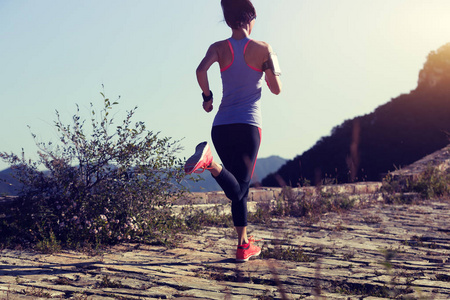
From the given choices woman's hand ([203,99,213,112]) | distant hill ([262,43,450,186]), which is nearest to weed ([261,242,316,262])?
woman's hand ([203,99,213,112])

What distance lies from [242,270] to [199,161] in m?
1.09

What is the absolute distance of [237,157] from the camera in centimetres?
398

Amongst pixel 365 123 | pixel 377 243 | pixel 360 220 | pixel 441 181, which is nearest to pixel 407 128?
pixel 365 123

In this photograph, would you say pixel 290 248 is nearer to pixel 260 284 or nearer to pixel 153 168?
pixel 260 284

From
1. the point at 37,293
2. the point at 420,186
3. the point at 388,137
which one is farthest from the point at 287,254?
the point at 388,137

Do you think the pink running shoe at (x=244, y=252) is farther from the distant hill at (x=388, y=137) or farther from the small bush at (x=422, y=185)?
the distant hill at (x=388, y=137)

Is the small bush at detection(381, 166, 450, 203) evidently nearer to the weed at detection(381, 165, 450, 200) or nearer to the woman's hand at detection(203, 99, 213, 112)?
the weed at detection(381, 165, 450, 200)

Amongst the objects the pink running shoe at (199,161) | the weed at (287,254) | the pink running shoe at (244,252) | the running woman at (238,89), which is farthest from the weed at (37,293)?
the weed at (287,254)

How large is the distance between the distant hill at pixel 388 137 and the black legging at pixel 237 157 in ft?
41.1

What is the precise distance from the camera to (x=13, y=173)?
5359mm

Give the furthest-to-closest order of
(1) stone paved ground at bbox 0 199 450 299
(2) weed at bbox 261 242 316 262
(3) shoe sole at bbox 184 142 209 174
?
(2) weed at bbox 261 242 316 262 < (3) shoe sole at bbox 184 142 209 174 < (1) stone paved ground at bbox 0 199 450 299

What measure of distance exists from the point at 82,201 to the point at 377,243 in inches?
138

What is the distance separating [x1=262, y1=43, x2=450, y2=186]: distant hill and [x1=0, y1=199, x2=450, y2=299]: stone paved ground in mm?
11089

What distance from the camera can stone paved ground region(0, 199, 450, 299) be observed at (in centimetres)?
323
